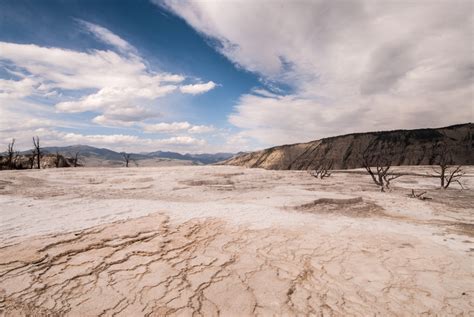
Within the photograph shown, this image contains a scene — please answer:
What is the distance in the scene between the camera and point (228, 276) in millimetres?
3795

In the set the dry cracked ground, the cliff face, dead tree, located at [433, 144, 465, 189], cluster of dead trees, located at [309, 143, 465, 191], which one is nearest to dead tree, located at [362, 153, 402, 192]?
cluster of dead trees, located at [309, 143, 465, 191]

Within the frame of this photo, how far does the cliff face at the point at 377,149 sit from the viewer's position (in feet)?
226

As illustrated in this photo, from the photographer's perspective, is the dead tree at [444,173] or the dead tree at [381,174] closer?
the dead tree at [381,174]

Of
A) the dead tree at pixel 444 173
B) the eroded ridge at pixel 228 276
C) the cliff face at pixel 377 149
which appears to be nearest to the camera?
the eroded ridge at pixel 228 276

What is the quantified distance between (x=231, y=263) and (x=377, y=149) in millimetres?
87411

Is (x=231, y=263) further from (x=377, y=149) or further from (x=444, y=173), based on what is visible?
(x=377, y=149)

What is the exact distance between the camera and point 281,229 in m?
5.90

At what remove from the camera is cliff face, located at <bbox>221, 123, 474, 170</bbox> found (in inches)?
2714

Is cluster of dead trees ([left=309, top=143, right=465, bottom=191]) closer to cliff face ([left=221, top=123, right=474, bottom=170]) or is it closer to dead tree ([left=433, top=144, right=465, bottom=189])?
dead tree ([left=433, top=144, right=465, bottom=189])

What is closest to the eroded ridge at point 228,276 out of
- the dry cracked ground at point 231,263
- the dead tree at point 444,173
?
the dry cracked ground at point 231,263

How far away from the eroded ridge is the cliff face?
7103 cm

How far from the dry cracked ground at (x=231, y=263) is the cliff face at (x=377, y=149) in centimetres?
6980

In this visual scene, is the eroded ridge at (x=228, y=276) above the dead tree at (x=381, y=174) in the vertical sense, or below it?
below

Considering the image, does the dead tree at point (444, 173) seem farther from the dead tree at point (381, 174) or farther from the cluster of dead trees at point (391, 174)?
the dead tree at point (381, 174)
